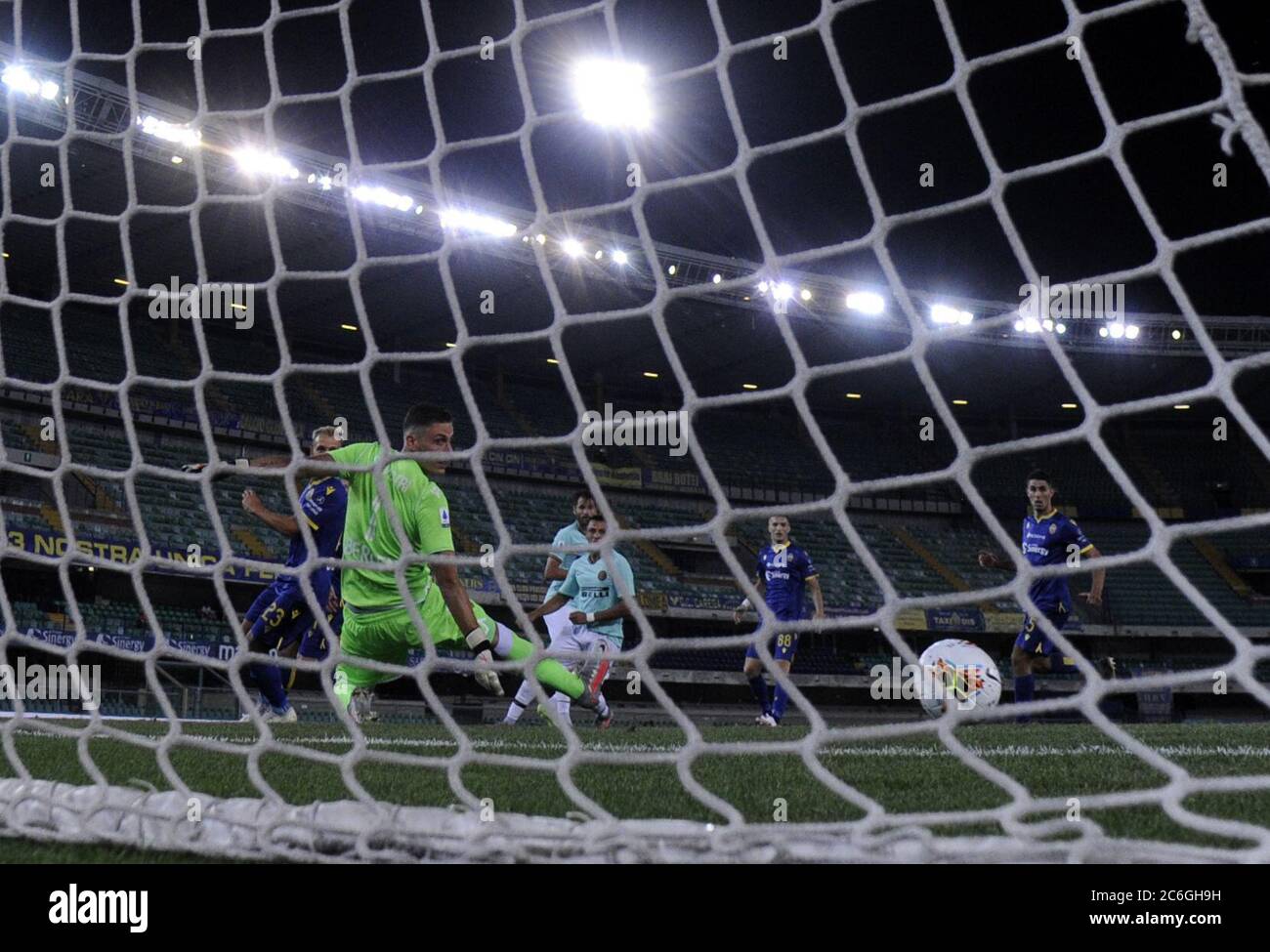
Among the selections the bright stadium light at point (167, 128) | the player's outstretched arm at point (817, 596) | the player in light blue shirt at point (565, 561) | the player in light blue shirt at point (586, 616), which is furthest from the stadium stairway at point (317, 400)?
the bright stadium light at point (167, 128)

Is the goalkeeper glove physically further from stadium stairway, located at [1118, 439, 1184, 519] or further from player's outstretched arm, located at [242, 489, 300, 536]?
stadium stairway, located at [1118, 439, 1184, 519]

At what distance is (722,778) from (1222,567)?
→ 81.1ft

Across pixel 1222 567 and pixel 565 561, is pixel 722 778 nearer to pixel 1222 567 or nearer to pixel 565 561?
pixel 565 561

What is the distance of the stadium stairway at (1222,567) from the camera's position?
24.0 m

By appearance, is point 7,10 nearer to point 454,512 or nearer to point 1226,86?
point 454,512

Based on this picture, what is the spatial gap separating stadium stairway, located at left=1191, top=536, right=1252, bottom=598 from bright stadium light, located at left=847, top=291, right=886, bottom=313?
8765 mm

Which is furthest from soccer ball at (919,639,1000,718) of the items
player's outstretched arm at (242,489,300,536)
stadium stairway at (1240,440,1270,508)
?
stadium stairway at (1240,440,1270,508)

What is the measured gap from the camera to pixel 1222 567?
80.3 feet

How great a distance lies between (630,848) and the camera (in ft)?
5.53

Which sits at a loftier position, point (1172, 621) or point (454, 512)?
point (454, 512)

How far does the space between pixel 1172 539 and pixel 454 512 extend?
63.5 ft

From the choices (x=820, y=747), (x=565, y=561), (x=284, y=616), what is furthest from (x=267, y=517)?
(x=820, y=747)

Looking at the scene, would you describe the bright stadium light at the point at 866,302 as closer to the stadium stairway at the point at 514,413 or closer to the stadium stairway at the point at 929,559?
the stadium stairway at the point at 929,559

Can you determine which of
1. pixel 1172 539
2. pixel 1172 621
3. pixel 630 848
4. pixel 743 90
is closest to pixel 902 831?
pixel 630 848
